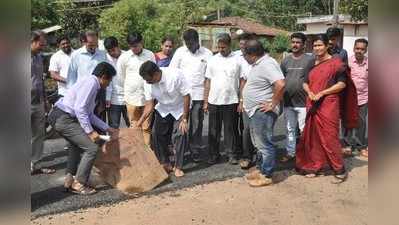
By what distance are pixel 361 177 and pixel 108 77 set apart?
3.01 m

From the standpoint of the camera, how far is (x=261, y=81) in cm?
486

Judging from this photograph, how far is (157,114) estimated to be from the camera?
209 inches

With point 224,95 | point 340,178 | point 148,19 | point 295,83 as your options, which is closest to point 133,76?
point 224,95

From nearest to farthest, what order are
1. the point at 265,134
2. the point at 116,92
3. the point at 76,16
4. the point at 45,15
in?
the point at 265,134, the point at 116,92, the point at 45,15, the point at 76,16

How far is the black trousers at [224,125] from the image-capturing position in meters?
5.63

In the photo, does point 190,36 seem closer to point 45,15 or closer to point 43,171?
point 43,171

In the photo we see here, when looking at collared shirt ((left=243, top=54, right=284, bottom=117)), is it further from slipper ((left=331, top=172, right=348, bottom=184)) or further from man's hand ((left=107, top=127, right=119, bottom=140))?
man's hand ((left=107, top=127, right=119, bottom=140))

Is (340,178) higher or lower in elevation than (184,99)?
lower

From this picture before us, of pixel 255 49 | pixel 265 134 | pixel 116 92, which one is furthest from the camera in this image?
pixel 116 92

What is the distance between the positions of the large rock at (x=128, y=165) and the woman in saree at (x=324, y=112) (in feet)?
5.77

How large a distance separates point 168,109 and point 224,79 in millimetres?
810

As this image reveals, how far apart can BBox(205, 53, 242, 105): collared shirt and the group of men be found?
0.04ft
